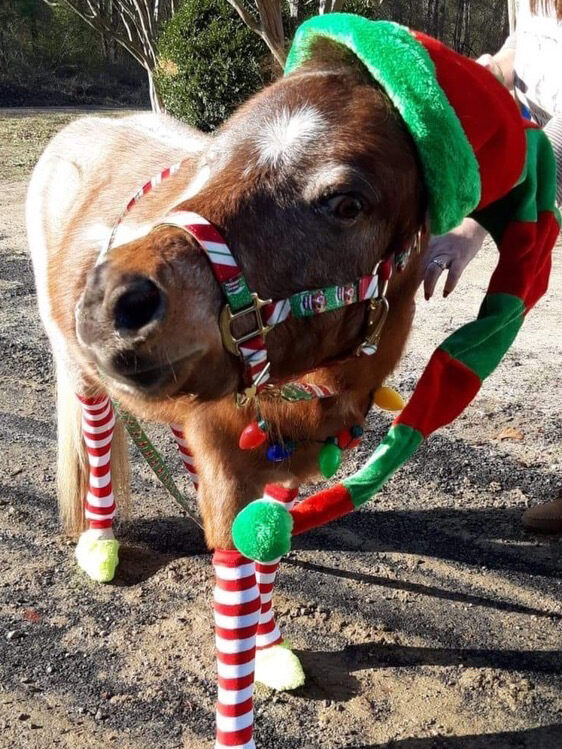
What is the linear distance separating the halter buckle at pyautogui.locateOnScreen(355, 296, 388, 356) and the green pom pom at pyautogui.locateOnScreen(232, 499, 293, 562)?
1.46ft

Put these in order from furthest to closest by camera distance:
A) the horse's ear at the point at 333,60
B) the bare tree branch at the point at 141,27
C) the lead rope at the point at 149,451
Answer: the bare tree branch at the point at 141,27, the lead rope at the point at 149,451, the horse's ear at the point at 333,60

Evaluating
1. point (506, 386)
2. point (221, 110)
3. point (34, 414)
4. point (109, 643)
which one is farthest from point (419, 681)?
point (221, 110)

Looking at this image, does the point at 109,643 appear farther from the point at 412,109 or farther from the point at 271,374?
the point at 412,109

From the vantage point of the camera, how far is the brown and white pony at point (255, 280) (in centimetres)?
157

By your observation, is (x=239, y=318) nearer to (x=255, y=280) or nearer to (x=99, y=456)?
(x=255, y=280)

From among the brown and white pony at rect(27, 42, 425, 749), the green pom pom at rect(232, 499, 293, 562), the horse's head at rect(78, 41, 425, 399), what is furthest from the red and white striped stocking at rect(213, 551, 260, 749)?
the horse's head at rect(78, 41, 425, 399)

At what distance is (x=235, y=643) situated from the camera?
235 cm

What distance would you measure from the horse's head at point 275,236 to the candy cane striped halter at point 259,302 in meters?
0.02

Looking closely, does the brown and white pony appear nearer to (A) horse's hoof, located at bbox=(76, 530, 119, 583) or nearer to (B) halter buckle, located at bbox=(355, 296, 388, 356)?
(B) halter buckle, located at bbox=(355, 296, 388, 356)

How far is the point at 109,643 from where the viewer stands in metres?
2.98

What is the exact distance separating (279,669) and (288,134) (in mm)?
1874

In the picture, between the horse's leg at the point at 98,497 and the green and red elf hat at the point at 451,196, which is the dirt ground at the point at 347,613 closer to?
the horse's leg at the point at 98,497

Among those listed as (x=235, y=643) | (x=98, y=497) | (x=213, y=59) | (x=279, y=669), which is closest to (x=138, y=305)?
(x=235, y=643)

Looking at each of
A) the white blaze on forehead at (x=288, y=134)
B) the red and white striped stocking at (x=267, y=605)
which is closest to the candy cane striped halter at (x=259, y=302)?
the white blaze on forehead at (x=288, y=134)
